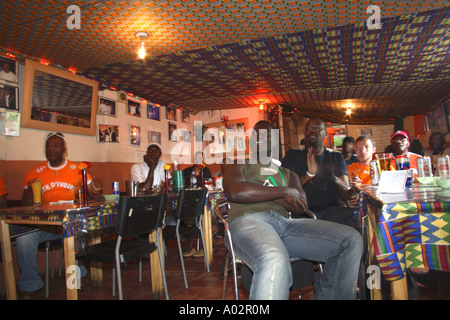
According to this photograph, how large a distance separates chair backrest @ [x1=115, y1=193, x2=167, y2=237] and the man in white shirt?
6.89ft

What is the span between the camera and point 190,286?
2818 millimetres

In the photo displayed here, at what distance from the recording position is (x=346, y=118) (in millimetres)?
9914

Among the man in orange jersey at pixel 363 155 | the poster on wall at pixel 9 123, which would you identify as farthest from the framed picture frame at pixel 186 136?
the man in orange jersey at pixel 363 155

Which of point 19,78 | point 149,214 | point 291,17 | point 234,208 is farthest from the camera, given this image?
point 19,78

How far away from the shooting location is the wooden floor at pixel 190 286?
7.78ft

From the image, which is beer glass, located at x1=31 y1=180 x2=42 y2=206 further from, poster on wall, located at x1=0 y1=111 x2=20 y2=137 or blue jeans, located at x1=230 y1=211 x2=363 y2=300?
blue jeans, located at x1=230 y1=211 x2=363 y2=300

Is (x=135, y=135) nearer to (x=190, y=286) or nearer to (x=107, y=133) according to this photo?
(x=107, y=133)

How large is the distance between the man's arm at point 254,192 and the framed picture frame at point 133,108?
13.7 feet

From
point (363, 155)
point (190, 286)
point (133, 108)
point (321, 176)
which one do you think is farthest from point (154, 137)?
point (321, 176)

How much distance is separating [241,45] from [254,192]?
2.76m

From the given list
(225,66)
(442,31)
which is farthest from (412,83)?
(225,66)
